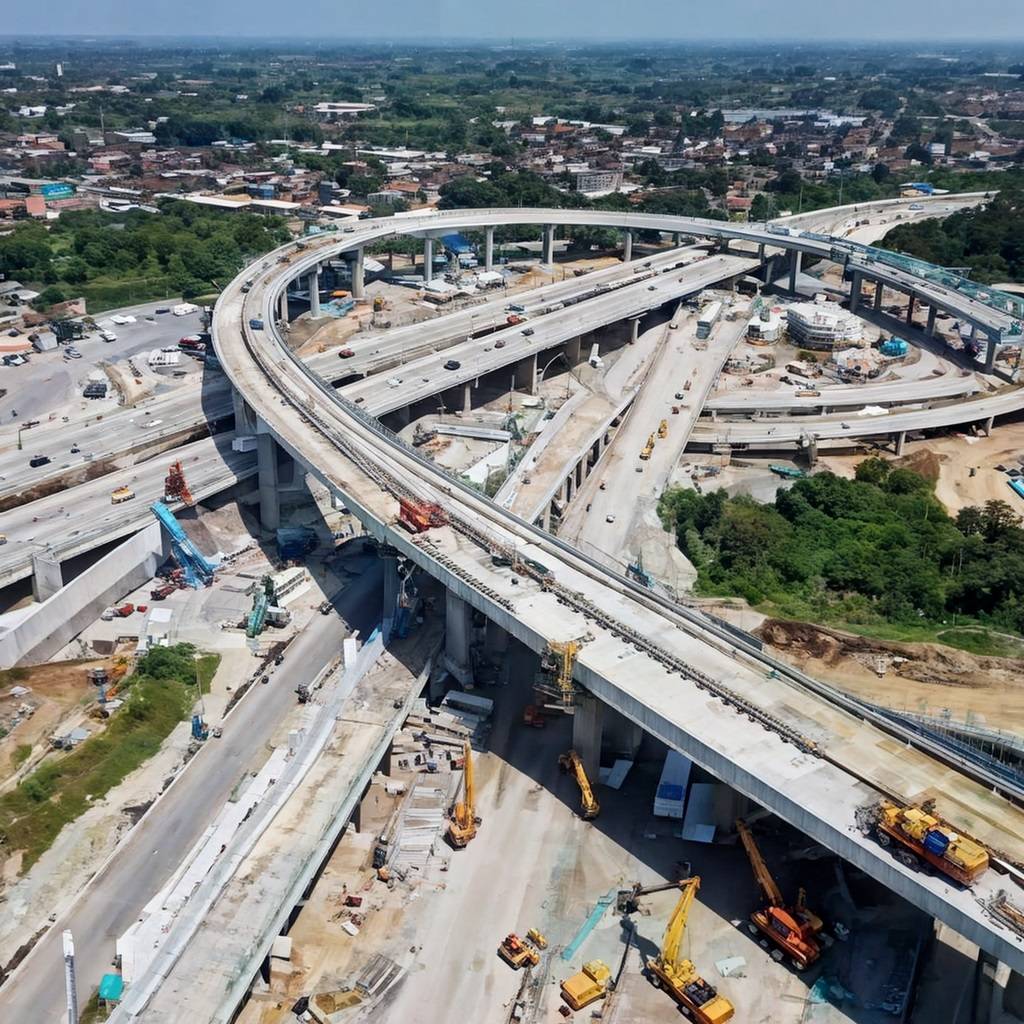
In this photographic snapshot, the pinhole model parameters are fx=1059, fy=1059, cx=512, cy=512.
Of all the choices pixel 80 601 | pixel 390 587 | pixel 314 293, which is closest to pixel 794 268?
pixel 314 293

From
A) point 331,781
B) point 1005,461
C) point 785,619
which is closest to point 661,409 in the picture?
point 1005,461

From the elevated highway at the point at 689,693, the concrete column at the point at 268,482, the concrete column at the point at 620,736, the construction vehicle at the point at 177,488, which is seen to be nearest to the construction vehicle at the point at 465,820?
the elevated highway at the point at 689,693

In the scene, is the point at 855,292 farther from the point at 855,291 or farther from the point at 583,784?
A: the point at 583,784

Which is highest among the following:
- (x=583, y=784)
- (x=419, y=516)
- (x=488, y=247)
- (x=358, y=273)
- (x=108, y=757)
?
(x=419, y=516)

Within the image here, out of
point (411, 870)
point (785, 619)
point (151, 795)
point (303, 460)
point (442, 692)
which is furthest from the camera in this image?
point (303, 460)

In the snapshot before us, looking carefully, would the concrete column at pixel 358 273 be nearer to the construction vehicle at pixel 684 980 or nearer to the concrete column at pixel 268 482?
the concrete column at pixel 268 482

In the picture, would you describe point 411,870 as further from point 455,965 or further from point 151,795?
point 151,795
